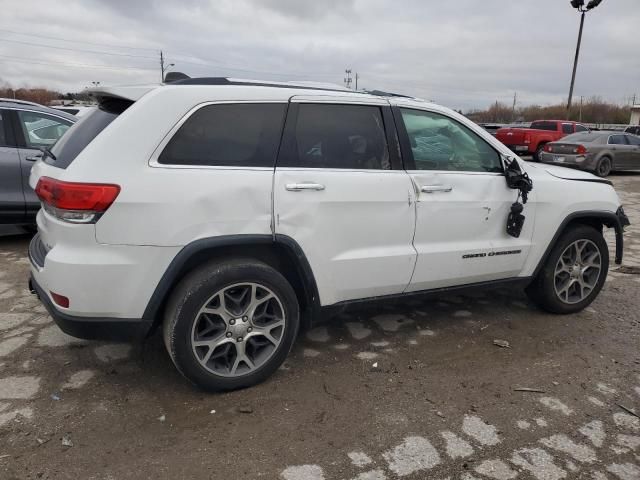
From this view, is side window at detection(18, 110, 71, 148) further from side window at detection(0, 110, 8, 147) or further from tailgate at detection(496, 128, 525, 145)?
tailgate at detection(496, 128, 525, 145)

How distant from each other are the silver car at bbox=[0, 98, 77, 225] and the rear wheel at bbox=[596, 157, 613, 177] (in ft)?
48.7

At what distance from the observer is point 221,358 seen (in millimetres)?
3023

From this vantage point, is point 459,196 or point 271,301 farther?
point 459,196

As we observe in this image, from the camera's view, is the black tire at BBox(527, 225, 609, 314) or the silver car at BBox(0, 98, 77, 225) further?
the silver car at BBox(0, 98, 77, 225)

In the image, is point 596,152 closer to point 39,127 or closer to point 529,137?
point 529,137

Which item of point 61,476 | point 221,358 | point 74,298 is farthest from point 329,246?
point 61,476

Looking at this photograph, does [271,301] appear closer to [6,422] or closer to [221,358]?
[221,358]

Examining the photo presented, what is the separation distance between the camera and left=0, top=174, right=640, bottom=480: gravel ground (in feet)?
8.05

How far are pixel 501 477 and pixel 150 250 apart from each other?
2.06m

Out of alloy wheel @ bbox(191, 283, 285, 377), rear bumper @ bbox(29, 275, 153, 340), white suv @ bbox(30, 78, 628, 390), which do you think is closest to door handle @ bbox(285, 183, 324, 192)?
white suv @ bbox(30, 78, 628, 390)

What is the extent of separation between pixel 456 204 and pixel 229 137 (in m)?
1.63

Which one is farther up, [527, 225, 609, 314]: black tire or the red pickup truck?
the red pickup truck

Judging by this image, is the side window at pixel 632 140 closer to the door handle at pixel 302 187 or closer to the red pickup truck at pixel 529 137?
the red pickup truck at pixel 529 137

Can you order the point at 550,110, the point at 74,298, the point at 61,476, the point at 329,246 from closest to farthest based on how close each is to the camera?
the point at 61,476 < the point at 74,298 < the point at 329,246 < the point at 550,110
